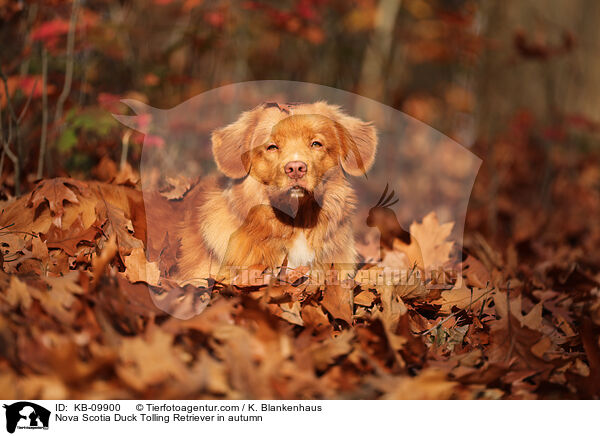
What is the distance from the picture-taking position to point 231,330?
6.04 feet

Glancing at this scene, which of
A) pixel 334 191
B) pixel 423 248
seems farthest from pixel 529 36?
pixel 334 191

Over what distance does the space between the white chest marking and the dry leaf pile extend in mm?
62

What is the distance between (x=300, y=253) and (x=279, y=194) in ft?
1.19

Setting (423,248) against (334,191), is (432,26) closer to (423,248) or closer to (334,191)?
(423,248)

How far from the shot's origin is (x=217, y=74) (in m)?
5.54

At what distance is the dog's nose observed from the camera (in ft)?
6.91

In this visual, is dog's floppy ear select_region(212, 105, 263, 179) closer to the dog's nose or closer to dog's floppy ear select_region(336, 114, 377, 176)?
the dog's nose

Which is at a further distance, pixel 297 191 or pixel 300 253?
pixel 300 253
